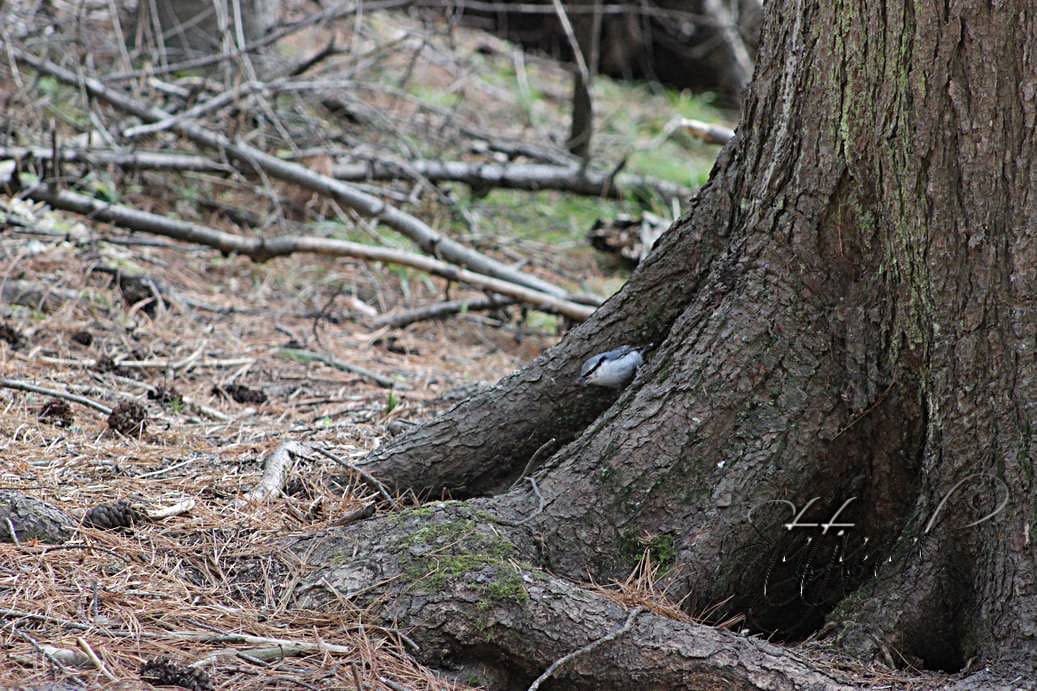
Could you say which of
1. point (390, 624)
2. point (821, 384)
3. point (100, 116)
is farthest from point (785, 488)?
point (100, 116)

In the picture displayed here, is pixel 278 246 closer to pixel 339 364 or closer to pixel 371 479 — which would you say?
pixel 339 364

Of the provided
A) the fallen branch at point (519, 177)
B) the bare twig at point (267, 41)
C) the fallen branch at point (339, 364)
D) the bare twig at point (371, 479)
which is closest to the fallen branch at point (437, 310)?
the fallen branch at point (339, 364)

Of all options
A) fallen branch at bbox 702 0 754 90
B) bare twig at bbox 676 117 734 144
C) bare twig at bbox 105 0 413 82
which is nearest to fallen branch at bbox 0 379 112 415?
bare twig at bbox 105 0 413 82

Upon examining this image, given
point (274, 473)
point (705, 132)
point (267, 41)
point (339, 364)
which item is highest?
point (267, 41)

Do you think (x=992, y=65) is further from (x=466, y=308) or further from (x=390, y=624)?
(x=466, y=308)

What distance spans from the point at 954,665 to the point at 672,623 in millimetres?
638

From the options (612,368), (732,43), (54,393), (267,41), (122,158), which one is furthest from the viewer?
(732,43)

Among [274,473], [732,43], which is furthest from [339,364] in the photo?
[732,43]

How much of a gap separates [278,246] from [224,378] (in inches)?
40.6

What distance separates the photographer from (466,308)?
5.14m

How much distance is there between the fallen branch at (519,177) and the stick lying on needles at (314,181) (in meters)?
0.47

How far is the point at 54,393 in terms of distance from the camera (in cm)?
327

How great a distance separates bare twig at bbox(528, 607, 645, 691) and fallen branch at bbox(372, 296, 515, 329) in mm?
3011

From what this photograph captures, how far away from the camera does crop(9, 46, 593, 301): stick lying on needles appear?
5258mm
